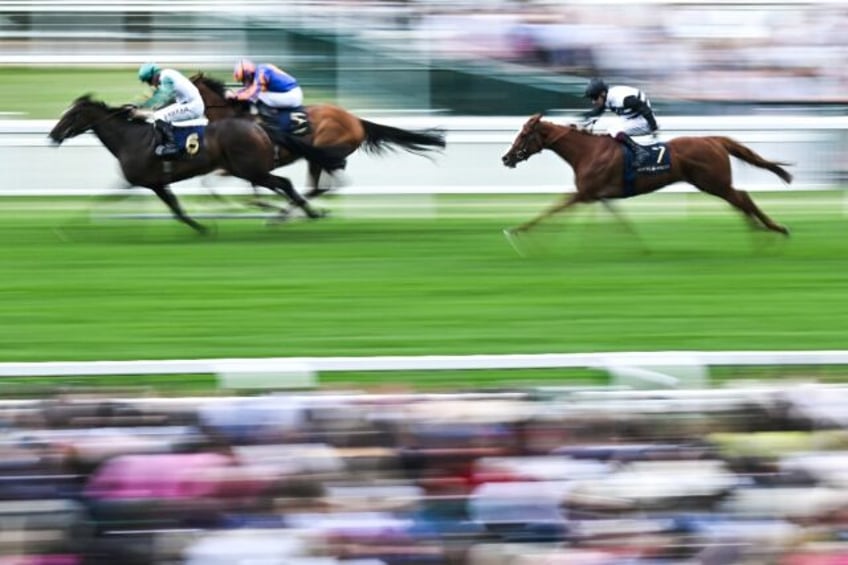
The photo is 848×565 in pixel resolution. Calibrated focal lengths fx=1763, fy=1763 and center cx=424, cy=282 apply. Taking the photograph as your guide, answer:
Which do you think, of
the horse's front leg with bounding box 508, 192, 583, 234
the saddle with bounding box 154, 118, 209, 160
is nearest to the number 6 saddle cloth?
the saddle with bounding box 154, 118, 209, 160

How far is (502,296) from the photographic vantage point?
925 cm

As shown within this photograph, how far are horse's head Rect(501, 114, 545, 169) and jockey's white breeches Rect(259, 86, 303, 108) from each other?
2.01 meters

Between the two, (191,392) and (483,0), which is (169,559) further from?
(483,0)

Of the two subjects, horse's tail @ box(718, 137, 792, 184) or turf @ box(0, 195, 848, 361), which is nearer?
turf @ box(0, 195, 848, 361)

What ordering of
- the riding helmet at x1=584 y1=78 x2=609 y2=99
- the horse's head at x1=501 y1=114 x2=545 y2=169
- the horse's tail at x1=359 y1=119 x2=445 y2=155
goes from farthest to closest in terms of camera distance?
the horse's tail at x1=359 y1=119 x2=445 y2=155, the horse's head at x1=501 y1=114 x2=545 y2=169, the riding helmet at x1=584 y1=78 x2=609 y2=99

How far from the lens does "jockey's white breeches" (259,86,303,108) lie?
12.3 meters

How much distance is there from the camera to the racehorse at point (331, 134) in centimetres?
1216

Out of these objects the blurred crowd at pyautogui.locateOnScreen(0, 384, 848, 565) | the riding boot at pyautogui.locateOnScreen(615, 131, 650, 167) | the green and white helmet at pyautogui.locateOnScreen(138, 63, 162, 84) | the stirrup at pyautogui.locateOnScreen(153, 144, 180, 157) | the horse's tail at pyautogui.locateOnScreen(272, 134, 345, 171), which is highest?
the blurred crowd at pyautogui.locateOnScreen(0, 384, 848, 565)

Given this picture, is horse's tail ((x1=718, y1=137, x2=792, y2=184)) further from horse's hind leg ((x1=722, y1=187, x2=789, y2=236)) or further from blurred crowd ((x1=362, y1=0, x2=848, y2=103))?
blurred crowd ((x1=362, y1=0, x2=848, y2=103))

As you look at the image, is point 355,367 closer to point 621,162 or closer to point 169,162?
point 621,162

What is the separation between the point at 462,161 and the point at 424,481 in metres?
8.37

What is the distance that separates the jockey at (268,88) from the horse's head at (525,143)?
2030 millimetres

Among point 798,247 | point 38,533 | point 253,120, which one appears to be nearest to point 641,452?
point 38,533

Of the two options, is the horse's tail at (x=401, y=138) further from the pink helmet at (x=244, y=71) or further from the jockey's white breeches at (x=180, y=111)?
the jockey's white breeches at (x=180, y=111)
